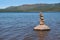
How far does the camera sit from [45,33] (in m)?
27.6

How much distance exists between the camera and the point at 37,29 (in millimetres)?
29391

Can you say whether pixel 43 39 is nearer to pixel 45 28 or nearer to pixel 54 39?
pixel 54 39

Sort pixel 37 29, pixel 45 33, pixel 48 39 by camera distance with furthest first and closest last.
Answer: pixel 37 29 → pixel 45 33 → pixel 48 39

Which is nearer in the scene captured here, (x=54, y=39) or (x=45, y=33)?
(x=54, y=39)

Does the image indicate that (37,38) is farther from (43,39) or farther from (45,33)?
(45,33)

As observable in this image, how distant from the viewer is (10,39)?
923 inches

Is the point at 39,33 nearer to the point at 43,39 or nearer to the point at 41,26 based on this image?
the point at 41,26

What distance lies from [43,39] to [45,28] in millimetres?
5217

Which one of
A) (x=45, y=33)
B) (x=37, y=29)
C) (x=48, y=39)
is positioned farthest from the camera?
(x=37, y=29)

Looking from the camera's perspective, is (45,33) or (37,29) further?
(37,29)

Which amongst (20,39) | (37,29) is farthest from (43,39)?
(37,29)

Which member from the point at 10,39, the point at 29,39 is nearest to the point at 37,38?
the point at 29,39

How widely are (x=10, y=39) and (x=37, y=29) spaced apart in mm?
6556

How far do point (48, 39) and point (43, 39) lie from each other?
0.47 meters
